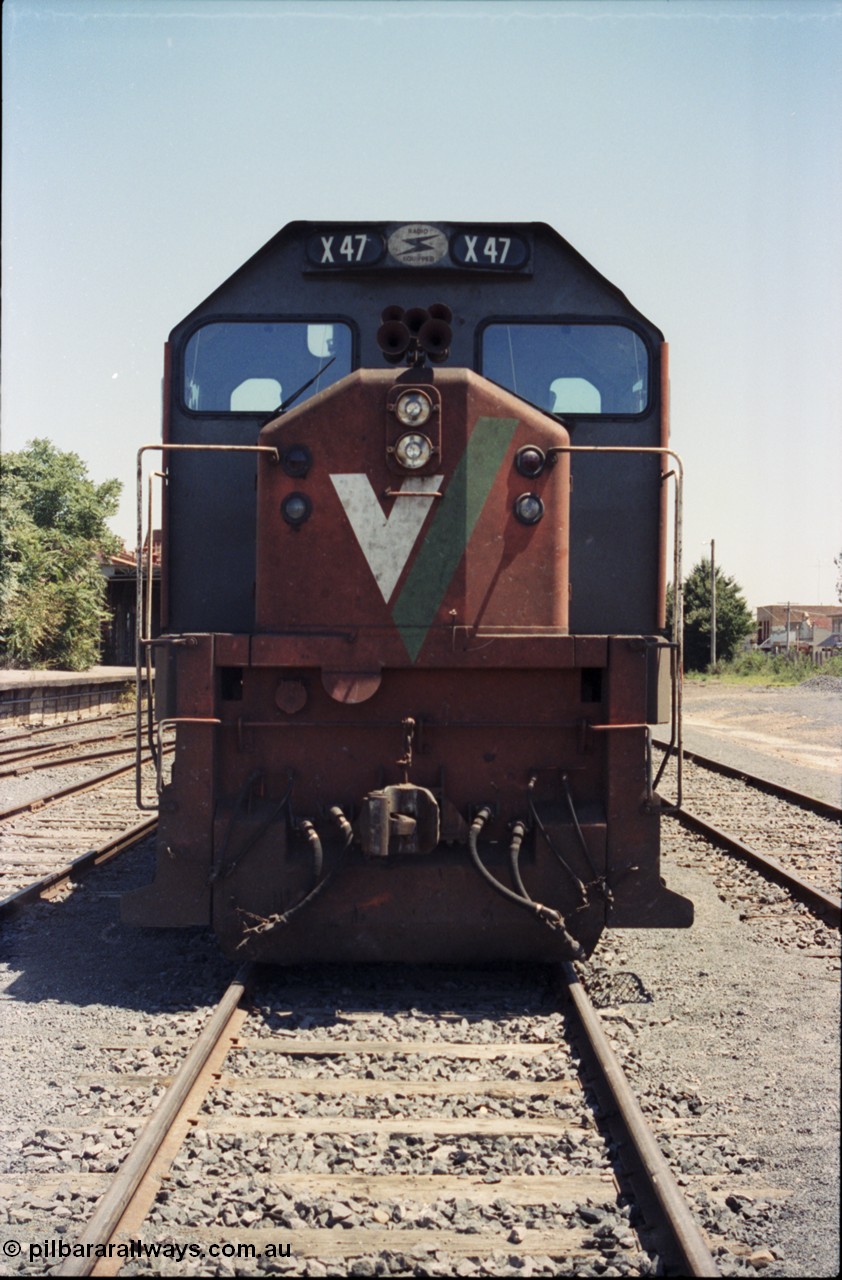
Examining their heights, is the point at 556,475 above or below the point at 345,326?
below

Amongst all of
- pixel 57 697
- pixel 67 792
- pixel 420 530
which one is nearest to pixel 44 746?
pixel 67 792

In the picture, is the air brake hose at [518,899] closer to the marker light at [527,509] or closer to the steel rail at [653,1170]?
the steel rail at [653,1170]

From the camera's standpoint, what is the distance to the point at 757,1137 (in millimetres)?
3270

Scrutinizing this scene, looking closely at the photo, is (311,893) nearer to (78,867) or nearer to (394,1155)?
(394,1155)

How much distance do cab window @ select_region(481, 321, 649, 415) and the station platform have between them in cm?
1535

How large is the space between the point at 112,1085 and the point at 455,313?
4009mm

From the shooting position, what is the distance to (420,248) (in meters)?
5.61

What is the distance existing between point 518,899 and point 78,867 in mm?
4147

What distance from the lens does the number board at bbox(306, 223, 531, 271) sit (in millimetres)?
5609

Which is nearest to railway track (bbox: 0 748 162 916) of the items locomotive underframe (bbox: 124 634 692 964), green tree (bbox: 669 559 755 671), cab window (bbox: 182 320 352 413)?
locomotive underframe (bbox: 124 634 692 964)

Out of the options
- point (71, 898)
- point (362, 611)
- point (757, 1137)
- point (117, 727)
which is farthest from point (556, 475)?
point (117, 727)

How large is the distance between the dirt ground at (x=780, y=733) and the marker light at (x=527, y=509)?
264 inches

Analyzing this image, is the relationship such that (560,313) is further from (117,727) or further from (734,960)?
(117,727)

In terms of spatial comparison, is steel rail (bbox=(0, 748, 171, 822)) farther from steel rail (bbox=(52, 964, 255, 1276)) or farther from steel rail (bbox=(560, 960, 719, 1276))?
steel rail (bbox=(560, 960, 719, 1276))
